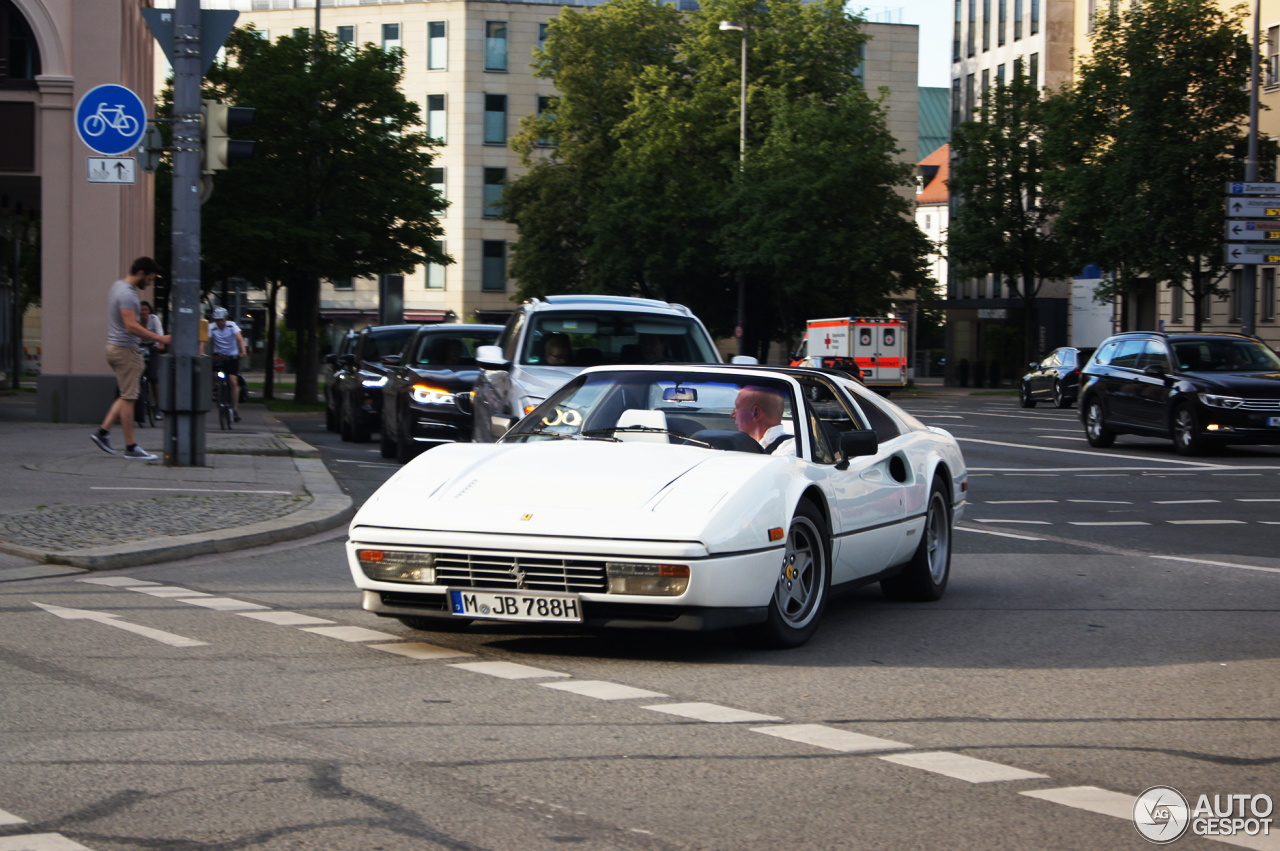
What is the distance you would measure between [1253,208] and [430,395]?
23166 mm

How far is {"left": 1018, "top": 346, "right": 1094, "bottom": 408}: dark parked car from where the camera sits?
138 ft

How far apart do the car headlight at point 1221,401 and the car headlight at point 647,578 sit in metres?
16.8

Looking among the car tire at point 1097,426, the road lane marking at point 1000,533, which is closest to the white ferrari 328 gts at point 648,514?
the road lane marking at point 1000,533

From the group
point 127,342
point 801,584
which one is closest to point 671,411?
point 801,584

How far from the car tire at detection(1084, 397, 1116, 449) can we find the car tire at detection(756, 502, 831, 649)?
17.4 m

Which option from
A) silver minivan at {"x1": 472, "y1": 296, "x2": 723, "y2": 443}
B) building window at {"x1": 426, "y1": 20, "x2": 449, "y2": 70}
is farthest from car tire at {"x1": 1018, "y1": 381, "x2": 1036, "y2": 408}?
building window at {"x1": 426, "y1": 20, "x2": 449, "y2": 70}

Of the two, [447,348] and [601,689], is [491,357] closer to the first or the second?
[447,348]

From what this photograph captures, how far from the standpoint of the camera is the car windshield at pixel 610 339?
1488 cm

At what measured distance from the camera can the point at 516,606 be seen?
21.6ft

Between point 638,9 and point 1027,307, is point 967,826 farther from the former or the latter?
point 638,9

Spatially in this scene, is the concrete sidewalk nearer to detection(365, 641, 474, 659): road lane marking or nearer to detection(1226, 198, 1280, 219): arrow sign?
detection(365, 641, 474, 659): road lane marking

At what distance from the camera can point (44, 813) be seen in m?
4.31

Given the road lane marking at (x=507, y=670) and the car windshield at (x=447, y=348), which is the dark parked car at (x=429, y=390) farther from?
the road lane marking at (x=507, y=670)

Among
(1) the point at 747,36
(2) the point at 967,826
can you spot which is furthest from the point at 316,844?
(1) the point at 747,36
